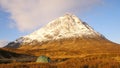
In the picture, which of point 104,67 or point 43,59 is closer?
point 104,67

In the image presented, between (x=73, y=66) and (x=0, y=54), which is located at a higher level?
(x=0, y=54)

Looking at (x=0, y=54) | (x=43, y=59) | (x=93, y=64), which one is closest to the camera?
(x=93, y=64)

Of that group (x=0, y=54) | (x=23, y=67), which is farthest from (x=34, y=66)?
(x=0, y=54)

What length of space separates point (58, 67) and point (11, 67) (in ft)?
22.9

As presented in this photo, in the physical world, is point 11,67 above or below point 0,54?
below

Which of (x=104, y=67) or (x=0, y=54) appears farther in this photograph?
(x=0, y=54)

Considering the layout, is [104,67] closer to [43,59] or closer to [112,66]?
[112,66]

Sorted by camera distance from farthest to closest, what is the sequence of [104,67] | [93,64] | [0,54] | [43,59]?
1. [0,54]
2. [43,59]
3. [93,64]
4. [104,67]

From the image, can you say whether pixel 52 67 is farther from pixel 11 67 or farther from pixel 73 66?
pixel 11 67

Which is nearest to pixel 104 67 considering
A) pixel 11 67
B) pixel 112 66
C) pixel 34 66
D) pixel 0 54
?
pixel 112 66

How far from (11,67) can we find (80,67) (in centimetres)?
1022

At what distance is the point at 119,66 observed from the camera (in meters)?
40.8

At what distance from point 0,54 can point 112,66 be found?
68.8 m

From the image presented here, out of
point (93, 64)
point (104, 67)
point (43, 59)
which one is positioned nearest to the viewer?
point (104, 67)
